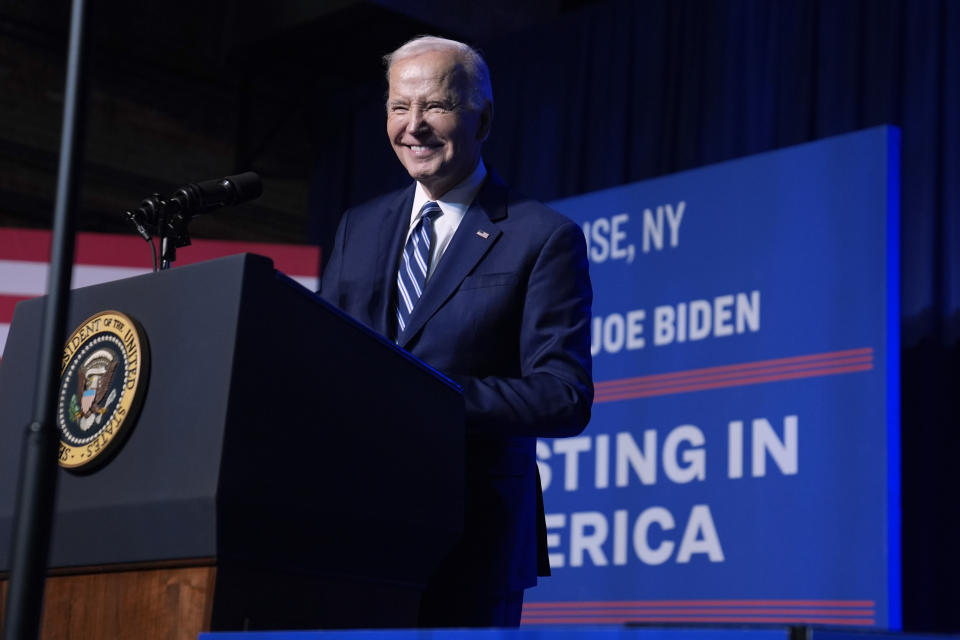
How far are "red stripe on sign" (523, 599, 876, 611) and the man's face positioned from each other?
2.33 m

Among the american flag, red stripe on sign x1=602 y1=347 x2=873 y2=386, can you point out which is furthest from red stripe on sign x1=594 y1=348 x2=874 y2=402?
the american flag

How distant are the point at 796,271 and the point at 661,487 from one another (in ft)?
2.67

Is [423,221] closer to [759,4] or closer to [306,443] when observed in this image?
[306,443]

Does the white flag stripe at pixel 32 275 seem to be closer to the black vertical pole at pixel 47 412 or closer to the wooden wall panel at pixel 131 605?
the wooden wall panel at pixel 131 605

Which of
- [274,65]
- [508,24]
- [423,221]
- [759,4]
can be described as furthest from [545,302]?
[274,65]

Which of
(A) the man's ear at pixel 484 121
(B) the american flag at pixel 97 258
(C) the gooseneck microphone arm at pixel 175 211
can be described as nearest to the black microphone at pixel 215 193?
(C) the gooseneck microphone arm at pixel 175 211

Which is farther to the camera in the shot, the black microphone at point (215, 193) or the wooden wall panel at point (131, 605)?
the black microphone at point (215, 193)

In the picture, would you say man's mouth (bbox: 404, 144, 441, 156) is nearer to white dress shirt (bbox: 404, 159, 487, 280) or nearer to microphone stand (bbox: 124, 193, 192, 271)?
white dress shirt (bbox: 404, 159, 487, 280)

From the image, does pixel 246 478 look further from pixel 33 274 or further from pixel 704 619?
pixel 33 274

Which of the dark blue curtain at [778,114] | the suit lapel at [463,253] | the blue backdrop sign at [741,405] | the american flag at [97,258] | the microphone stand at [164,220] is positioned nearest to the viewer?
the microphone stand at [164,220]

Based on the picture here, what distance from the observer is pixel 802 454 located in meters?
3.82

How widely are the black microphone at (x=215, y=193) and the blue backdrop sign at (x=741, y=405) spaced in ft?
8.44

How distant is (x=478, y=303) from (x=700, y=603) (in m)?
2.55

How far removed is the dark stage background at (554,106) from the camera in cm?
438
